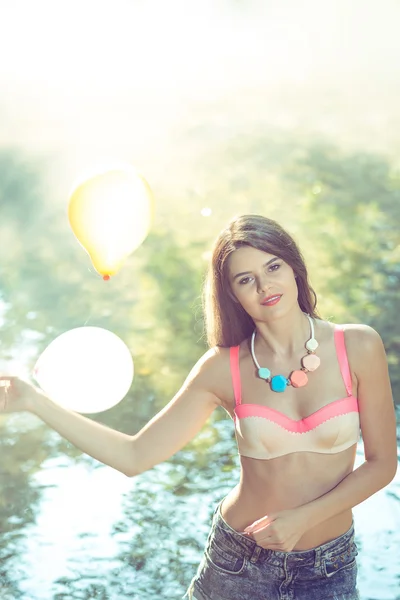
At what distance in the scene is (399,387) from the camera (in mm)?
3340

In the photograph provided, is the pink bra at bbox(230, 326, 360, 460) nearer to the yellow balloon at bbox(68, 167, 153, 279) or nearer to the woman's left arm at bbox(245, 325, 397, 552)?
the woman's left arm at bbox(245, 325, 397, 552)

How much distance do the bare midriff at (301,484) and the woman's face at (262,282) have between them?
245mm

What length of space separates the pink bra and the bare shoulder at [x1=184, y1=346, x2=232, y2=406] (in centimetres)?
7

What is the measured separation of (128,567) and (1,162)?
2994 mm

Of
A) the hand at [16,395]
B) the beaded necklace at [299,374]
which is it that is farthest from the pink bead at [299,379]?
the hand at [16,395]

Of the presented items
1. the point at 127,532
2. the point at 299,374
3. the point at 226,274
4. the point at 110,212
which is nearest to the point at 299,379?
the point at 299,374

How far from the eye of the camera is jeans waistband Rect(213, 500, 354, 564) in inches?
52.7

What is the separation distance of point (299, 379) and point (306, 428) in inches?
3.3

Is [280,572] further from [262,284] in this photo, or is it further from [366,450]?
[262,284]

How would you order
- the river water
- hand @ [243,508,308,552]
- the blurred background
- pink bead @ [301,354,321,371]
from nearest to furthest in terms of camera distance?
hand @ [243,508,308,552] < pink bead @ [301,354,321,371] < the river water < the blurred background

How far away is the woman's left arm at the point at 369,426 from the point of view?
133 cm

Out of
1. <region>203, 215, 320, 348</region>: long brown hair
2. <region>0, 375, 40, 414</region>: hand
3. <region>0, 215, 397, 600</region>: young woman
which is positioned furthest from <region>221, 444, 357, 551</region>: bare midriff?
<region>0, 375, 40, 414</region>: hand

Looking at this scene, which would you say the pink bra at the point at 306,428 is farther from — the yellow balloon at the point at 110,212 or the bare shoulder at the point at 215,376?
the yellow balloon at the point at 110,212

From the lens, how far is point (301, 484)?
136cm
